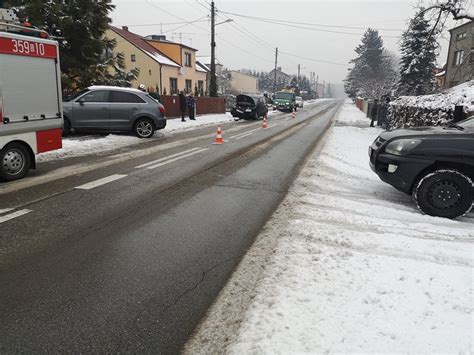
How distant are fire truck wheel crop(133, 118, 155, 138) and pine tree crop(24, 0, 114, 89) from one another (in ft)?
13.2

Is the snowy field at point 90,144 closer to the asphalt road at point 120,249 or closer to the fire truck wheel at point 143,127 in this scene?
the fire truck wheel at point 143,127

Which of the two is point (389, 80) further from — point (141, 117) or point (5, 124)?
point (5, 124)

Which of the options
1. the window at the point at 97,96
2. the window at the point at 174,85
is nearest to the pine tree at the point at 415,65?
the window at the point at 174,85

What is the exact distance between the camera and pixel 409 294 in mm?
3137

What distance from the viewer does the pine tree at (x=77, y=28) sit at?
564 inches

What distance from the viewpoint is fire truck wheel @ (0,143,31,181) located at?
6.87 meters

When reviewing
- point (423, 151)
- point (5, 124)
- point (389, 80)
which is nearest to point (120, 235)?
point (5, 124)

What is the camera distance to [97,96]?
13.2 m

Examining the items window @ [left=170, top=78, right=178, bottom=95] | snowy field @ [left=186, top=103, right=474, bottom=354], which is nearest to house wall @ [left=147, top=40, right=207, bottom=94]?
window @ [left=170, top=78, right=178, bottom=95]

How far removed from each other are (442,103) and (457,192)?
7573mm

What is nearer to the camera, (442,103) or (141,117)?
(442,103)

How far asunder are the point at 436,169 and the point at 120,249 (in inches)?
185

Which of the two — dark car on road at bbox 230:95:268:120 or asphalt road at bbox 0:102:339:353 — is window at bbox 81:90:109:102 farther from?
dark car on road at bbox 230:95:268:120

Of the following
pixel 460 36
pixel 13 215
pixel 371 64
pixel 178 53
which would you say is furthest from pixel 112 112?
pixel 371 64
